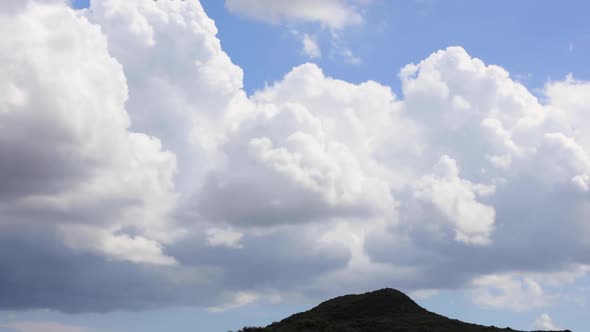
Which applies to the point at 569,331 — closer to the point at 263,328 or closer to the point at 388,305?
the point at 388,305

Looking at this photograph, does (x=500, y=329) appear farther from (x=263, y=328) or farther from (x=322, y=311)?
(x=263, y=328)

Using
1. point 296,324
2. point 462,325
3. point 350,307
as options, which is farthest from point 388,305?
point 296,324

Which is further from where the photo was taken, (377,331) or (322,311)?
(322,311)

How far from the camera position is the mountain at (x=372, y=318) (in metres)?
92.2

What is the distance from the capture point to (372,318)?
10369 centimetres

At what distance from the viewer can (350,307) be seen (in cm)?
11050

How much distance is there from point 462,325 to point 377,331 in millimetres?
17221

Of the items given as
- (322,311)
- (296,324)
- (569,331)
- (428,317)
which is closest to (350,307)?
(322,311)

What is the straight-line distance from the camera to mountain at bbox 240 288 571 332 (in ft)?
302

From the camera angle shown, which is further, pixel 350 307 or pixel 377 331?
pixel 350 307

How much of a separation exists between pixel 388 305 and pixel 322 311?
1152 centimetres

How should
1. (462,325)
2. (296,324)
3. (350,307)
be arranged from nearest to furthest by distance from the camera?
(296,324) → (462,325) → (350,307)

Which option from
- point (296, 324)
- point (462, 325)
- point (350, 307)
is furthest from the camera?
point (350, 307)

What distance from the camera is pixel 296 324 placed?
9156 cm
